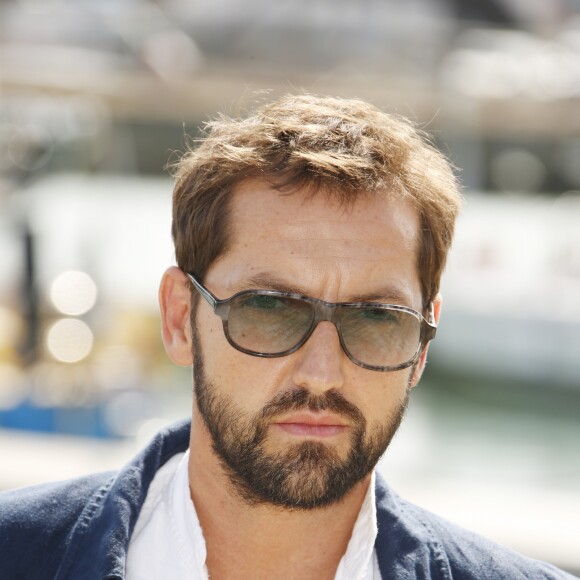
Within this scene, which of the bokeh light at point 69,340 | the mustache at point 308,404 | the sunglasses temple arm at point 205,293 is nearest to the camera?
the mustache at point 308,404

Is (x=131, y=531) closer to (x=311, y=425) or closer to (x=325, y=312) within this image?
(x=311, y=425)

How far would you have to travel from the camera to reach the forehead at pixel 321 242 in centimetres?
167

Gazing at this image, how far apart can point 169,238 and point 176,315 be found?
11.7 meters

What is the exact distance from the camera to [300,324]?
5.43 ft

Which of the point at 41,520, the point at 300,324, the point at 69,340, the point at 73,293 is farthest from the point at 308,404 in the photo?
the point at 73,293

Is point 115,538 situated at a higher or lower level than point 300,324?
lower

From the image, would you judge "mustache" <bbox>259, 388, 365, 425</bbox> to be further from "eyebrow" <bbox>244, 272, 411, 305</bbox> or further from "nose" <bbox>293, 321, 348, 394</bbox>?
"eyebrow" <bbox>244, 272, 411, 305</bbox>

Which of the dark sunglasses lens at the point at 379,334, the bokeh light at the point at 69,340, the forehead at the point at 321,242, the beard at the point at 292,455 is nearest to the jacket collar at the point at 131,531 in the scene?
the beard at the point at 292,455

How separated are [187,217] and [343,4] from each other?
15564 mm

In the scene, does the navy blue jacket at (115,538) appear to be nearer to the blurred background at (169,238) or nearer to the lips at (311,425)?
the lips at (311,425)

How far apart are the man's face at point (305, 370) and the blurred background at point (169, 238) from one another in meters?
3.03

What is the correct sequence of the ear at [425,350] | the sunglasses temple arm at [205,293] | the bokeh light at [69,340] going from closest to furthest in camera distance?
1. the sunglasses temple arm at [205,293]
2. the ear at [425,350]
3. the bokeh light at [69,340]

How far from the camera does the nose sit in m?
1.61

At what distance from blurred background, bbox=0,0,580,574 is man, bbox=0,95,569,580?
2.91 meters
